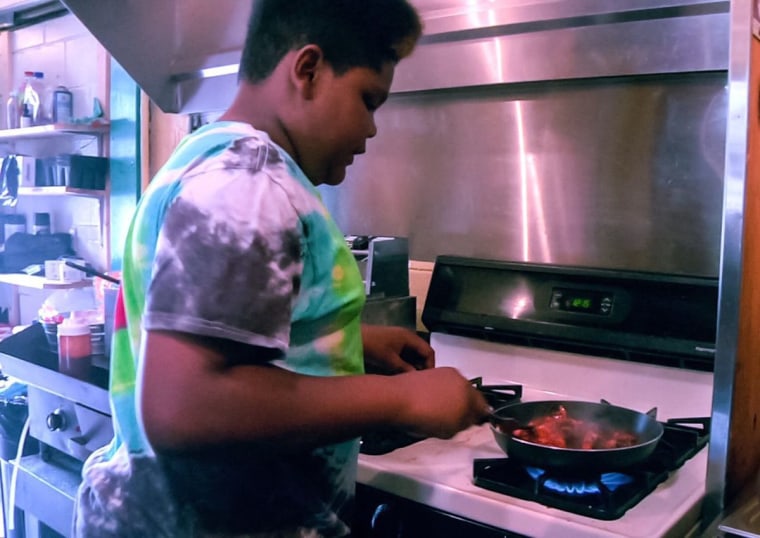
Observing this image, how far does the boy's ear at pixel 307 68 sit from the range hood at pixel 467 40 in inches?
32.4

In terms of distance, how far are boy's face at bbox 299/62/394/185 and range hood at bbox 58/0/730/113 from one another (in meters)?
0.76

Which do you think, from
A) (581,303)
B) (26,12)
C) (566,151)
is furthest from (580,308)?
(26,12)

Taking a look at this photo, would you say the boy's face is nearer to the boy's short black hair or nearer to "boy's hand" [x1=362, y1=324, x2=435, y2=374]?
the boy's short black hair

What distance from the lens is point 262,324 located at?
67cm

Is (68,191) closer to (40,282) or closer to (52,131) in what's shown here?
(52,131)

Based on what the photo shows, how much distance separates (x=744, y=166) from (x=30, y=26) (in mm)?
3002

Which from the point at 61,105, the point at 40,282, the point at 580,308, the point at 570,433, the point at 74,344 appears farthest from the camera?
the point at 61,105

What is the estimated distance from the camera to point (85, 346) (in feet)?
5.74

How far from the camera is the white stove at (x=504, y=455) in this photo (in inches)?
36.7

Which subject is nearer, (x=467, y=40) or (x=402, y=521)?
(x=402, y=521)

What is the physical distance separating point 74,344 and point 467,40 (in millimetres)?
1121

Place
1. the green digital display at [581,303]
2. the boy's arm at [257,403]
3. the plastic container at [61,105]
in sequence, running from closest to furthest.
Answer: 1. the boy's arm at [257,403]
2. the green digital display at [581,303]
3. the plastic container at [61,105]

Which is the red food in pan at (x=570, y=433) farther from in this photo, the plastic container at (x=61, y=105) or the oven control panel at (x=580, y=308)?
the plastic container at (x=61, y=105)

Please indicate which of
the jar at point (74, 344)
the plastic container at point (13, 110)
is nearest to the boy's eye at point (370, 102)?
the jar at point (74, 344)
